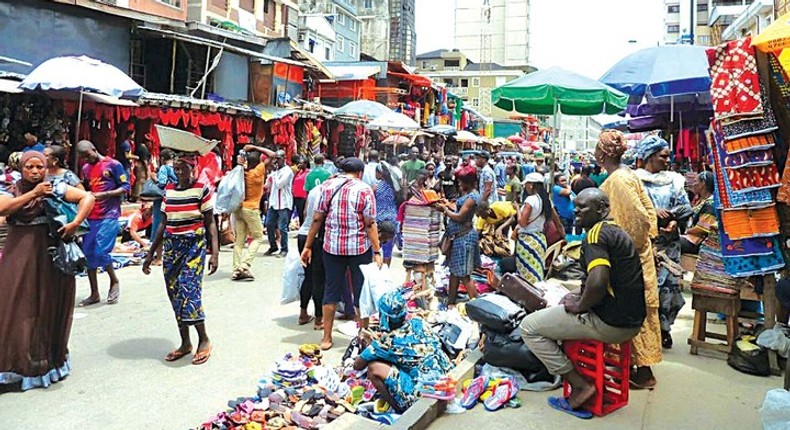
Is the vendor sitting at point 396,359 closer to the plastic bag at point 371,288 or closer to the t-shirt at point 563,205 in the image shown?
the plastic bag at point 371,288

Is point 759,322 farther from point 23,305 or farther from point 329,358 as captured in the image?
point 23,305

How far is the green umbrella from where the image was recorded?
26.0 feet

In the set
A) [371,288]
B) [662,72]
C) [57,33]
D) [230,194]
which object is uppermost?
[57,33]

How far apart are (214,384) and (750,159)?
15.3 ft

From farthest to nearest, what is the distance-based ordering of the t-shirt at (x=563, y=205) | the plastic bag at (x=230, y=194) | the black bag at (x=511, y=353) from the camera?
the t-shirt at (x=563, y=205), the plastic bag at (x=230, y=194), the black bag at (x=511, y=353)

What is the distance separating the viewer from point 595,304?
12.2 ft

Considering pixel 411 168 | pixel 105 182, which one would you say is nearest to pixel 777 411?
pixel 105 182

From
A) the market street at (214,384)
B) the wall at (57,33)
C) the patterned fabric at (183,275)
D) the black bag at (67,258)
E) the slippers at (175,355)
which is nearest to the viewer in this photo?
the market street at (214,384)

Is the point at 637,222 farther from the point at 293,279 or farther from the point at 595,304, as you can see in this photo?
the point at 293,279

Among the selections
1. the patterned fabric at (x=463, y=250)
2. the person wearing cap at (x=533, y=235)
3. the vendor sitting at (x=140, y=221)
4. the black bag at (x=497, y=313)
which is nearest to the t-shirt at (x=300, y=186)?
the vendor sitting at (x=140, y=221)

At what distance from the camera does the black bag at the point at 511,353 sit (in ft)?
14.7

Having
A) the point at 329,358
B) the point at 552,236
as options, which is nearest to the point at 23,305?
the point at 329,358

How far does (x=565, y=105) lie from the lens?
8.92 m

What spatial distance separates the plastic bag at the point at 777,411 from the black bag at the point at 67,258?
15.8ft
